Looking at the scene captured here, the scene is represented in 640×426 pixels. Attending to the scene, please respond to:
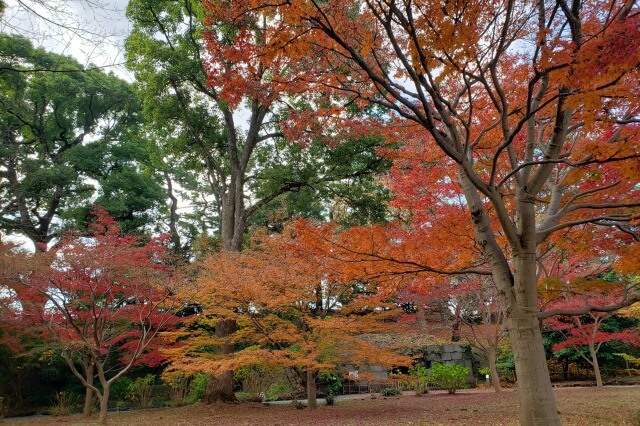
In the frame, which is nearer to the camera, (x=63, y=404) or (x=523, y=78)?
(x=523, y=78)

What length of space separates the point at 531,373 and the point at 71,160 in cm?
1754

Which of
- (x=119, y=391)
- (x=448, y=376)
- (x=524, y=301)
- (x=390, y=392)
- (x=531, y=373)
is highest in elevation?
(x=524, y=301)

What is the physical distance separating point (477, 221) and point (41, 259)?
9019mm

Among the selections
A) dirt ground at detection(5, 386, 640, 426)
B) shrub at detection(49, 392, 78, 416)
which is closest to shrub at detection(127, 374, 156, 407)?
shrub at detection(49, 392, 78, 416)

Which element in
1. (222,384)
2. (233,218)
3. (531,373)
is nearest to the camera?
(531,373)

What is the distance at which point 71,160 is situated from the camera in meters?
16.0

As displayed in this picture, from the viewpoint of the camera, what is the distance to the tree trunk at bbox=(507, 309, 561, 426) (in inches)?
132

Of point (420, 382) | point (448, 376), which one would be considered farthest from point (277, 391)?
point (448, 376)

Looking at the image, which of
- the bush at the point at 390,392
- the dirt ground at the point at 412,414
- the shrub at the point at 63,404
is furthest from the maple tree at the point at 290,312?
the shrub at the point at 63,404

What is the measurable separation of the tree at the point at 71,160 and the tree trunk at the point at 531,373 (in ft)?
50.2

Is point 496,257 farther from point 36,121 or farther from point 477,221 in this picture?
point 36,121

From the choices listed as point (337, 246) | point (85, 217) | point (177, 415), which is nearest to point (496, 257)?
point (337, 246)

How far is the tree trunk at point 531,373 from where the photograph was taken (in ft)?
11.0

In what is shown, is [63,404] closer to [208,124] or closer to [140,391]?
[140,391]
